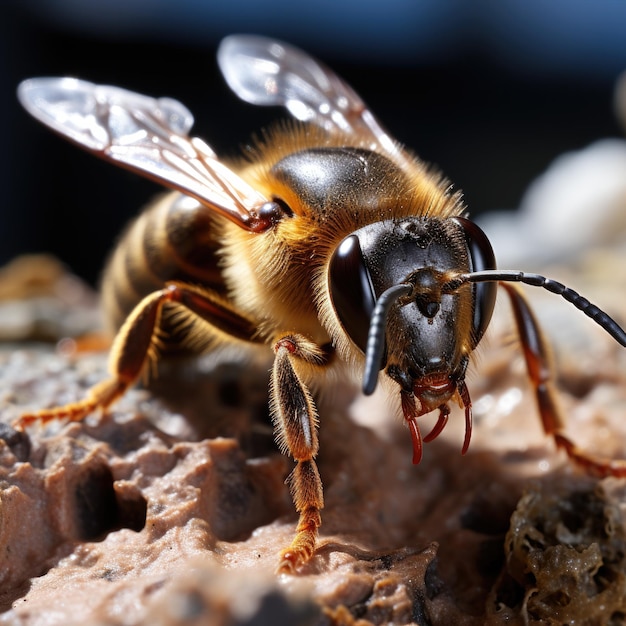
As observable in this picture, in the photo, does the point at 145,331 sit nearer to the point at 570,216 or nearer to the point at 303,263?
the point at 303,263

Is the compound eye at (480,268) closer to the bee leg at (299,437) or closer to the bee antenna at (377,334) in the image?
the bee antenna at (377,334)

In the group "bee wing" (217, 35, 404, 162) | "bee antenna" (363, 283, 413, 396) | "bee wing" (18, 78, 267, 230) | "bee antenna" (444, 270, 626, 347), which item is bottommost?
"bee antenna" (363, 283, 413, 396)

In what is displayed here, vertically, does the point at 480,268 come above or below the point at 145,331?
above

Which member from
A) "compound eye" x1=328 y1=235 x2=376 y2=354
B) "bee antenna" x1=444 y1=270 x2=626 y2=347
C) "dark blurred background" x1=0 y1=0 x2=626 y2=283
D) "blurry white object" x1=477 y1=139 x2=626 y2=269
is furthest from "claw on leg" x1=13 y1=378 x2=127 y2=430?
"dark blurred background" x1=0 y1=0 x2=626 y2=283

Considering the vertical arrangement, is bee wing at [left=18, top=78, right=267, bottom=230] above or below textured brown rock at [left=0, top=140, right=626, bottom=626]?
above

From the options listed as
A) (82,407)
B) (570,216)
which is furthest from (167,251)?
(570,216)

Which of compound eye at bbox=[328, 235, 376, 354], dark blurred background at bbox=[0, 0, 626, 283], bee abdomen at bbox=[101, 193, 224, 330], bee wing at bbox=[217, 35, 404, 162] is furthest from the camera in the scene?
dark blurred background at bbox=[0, 0, 626, 283]

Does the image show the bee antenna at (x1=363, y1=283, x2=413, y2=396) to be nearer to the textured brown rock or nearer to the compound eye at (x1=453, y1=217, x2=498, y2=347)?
the compound eye at (x1=453, y1=217, x2=498, y2=347)
